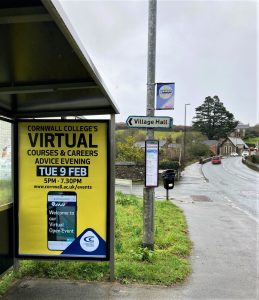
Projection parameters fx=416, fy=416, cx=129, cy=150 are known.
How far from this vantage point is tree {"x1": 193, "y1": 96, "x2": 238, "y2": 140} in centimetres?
12650

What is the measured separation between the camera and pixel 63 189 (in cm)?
531

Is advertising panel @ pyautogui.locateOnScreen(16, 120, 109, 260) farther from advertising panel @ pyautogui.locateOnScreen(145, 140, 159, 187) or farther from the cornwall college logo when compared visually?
advertising panel @ pyautogui.locateOnScreen(145, 140, 159, 187)

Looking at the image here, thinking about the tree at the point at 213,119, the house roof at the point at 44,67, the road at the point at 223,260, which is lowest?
the road at the point at 223,260

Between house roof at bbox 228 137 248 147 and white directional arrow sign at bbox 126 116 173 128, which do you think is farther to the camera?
house roof at bbox 228 137 248 147

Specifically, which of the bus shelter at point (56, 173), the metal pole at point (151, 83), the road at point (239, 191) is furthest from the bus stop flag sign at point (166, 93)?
the road at point (239, 191)

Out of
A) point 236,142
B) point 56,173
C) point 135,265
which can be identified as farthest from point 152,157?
point 236,142

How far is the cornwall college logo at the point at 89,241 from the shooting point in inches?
207

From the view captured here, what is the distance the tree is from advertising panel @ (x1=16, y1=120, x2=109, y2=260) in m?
124

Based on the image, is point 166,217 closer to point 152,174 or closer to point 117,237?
point 117,237

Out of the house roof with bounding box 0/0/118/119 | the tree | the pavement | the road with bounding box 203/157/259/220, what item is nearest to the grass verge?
the pavement

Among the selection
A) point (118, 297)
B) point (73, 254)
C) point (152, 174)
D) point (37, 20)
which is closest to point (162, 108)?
point (152, 174)

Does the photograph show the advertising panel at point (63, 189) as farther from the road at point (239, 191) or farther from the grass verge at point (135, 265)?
the road at point (239, 191)

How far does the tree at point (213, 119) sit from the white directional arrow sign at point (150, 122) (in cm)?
12233

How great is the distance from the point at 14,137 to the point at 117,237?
10.5 ft
